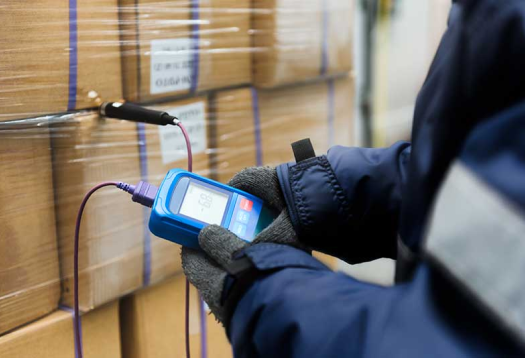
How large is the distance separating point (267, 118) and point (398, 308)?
0.82 metres

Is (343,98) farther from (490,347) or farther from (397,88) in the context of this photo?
(397,88)

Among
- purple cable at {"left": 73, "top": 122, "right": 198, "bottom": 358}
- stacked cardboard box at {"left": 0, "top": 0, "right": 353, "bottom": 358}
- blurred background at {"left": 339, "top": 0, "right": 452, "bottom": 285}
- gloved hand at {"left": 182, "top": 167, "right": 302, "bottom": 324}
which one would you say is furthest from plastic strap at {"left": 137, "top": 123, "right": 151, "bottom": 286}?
blurred background at {"left": 339, "top": 0, "right": 452, "bottom": 285}

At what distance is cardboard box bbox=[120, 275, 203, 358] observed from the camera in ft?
3.52

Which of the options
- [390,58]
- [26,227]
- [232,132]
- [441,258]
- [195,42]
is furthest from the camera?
[390,58]

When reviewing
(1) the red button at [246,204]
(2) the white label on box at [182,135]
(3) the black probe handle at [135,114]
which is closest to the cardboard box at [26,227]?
(3) the black probe handle at [135,114]

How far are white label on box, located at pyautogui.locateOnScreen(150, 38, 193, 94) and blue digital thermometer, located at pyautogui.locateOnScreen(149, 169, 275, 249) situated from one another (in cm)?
29

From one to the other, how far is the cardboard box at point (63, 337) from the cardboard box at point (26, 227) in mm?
20

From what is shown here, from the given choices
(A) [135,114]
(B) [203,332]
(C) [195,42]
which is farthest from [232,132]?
(B) [203,332]

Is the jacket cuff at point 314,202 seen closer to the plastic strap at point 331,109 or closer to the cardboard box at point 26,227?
the cardboard box at point 26,227

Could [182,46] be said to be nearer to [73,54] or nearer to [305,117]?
[73,54]

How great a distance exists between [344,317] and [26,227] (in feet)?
1.80

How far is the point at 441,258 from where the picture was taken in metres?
0.42

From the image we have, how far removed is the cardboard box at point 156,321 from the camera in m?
1.07

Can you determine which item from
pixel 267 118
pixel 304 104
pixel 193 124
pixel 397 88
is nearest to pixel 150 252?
pixel 193 124
